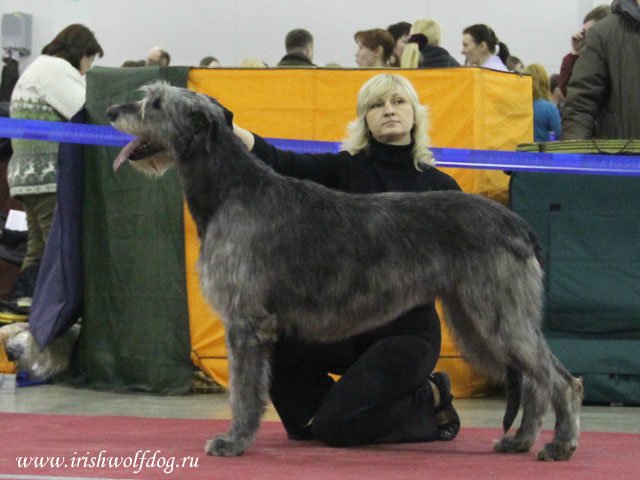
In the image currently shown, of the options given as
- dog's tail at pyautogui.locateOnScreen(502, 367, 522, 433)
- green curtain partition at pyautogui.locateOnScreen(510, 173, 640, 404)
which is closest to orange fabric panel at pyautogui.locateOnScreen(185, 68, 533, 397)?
green curtain partition at pyautogui.locateOnScreen(510, 173, 640, 404)

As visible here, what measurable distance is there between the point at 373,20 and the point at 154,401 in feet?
Answer: 21.2

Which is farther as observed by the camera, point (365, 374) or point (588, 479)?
point (365, 374)

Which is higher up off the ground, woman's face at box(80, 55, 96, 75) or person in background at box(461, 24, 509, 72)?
person in background at box(461, 24, 509, 72)

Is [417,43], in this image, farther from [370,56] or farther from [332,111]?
[332,111]

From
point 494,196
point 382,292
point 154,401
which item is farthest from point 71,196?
point 382,292

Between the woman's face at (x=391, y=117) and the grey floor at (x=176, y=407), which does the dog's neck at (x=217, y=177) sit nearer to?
the woman's face at (x=391, y=117)

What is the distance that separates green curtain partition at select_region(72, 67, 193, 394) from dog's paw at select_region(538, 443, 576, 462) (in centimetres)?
246

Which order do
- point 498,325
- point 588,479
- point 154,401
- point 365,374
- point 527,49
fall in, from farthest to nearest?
point 527,49
point 154,401
point 365,374
point 498,325
point 588,479

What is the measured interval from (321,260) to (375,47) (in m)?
4.01

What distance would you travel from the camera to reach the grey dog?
371 centimetres

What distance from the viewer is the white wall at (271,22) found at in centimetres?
1095

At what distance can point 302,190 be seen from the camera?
3.86 metres

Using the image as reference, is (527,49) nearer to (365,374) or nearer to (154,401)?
(154,401)

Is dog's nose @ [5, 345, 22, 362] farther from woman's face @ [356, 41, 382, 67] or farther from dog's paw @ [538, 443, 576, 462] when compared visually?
dog's paw @ [538, 443, 576, 462]
